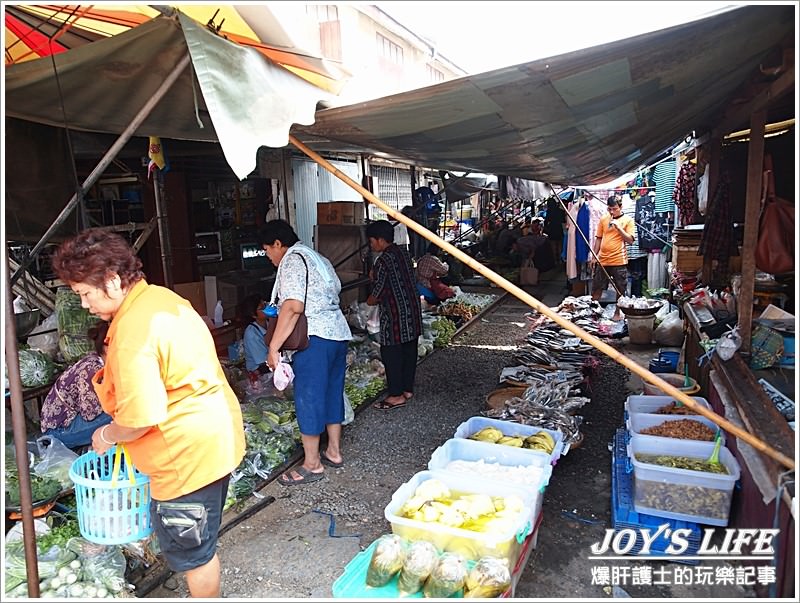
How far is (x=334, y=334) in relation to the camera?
431 cm

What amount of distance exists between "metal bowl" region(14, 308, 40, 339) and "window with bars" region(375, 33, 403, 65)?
436 inches

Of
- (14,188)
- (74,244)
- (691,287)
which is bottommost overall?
(691,287)

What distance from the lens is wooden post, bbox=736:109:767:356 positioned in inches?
153

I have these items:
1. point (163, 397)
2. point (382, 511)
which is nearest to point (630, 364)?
point (382, 511)

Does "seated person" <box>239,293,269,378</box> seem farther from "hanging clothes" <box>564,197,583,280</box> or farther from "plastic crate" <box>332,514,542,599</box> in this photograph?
"hanging clothes" <box>564,197,583,280</box>

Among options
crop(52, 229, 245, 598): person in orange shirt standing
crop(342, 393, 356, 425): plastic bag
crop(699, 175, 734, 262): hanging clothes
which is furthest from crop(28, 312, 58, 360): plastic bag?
crop(699, 175, 734, 262): hanging clothes

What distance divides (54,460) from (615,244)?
29.9ft

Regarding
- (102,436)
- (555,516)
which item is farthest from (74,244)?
(555,516)

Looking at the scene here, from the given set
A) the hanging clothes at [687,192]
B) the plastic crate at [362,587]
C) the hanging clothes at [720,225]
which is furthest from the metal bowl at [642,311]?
the plastic crate at [362,587]

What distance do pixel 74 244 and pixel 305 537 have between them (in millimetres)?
2330

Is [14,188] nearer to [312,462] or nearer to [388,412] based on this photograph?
[312,462]

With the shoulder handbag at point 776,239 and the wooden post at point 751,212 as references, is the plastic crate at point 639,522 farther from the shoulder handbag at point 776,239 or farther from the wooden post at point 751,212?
the shoulder handbag at point 776,239

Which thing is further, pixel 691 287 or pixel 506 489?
pixel 691 287

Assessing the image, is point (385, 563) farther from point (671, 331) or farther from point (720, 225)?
point (671, 331)
